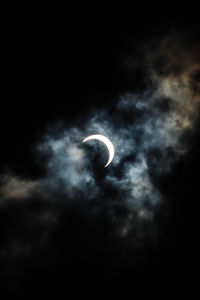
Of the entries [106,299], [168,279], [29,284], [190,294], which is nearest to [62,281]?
[29,284]

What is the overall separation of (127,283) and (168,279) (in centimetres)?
443

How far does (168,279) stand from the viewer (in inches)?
741

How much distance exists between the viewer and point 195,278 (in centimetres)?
1825

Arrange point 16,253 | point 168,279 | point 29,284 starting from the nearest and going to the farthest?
1. point 16,253
2. point 29,284
3. point 168,279

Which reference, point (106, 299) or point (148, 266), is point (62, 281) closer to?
point (106, 299)

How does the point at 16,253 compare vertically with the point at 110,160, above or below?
below

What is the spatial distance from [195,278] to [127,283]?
713 centimetres

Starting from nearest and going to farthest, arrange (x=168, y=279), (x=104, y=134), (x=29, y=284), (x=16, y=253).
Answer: (x=104, y=134) → (x=16, y=253) → (x=29, y=284) → (x=168, y=279)

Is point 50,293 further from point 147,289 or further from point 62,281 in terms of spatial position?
point 147,289

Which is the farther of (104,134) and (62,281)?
(62,281)

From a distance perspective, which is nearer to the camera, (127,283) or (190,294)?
(190,294)

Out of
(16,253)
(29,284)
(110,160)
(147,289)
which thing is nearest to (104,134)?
(110,160)

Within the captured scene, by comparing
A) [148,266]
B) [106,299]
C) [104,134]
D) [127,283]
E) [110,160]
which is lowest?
[106,299]

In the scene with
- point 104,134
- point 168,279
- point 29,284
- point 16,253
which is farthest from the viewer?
point 168,279
